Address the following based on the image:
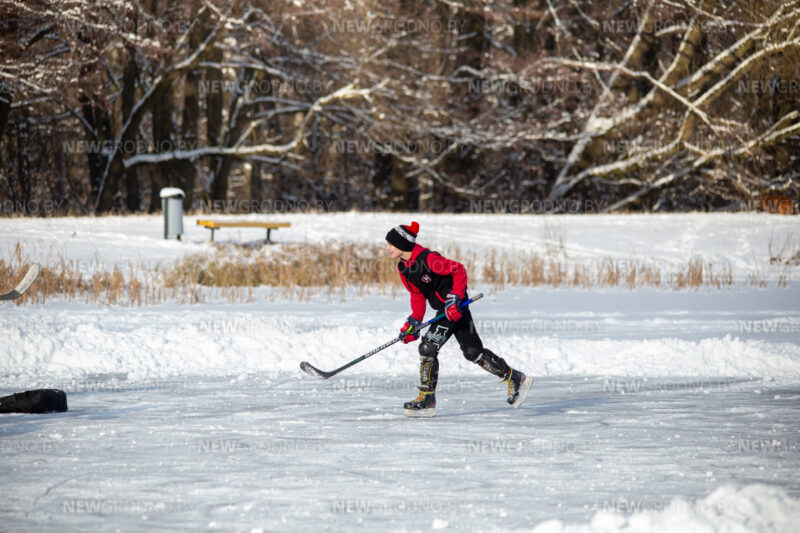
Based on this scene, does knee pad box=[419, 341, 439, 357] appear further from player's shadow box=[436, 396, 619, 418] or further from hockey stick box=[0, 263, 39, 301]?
hockey stick box=[0, 263, 39, 301]

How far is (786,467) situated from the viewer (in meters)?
5.72

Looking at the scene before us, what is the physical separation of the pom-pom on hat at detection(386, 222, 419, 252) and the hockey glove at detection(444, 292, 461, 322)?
46cm

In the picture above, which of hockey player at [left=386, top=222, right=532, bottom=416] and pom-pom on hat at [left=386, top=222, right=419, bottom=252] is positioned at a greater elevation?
pom-pom on hat at [left=386, top=222, right=419, bottom=252]

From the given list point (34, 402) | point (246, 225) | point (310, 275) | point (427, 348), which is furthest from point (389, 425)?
point (246, 225)

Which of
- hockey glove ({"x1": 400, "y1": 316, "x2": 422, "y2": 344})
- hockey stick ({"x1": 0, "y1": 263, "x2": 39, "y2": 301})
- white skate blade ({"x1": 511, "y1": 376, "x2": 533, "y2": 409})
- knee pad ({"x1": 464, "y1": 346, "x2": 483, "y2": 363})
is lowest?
white skate blade ({"x1": 511, "y1": 376, "x2": 533, "y2": 409})

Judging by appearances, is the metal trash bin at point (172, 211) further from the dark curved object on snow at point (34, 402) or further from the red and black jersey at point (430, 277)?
the red and black jersey at point (430, 277)

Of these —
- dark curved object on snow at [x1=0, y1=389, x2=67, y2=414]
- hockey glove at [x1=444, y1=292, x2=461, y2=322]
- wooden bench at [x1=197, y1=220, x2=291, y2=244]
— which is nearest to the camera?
hockey glove at [x1=444, y1=292, x2=461, y2=322]

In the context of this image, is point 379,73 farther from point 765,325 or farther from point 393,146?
point 765,325

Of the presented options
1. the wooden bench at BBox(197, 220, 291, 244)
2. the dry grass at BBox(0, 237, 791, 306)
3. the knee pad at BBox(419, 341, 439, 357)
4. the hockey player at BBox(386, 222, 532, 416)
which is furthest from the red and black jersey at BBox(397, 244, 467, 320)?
the wooden bench at BBox(197, 220, 291, 244)

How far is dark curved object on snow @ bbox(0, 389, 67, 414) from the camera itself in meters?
7.57

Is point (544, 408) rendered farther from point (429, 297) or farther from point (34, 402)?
point (34, 402)

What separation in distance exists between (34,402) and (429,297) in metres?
2.98

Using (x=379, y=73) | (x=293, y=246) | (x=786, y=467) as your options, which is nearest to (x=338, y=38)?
(x=379, y=73)

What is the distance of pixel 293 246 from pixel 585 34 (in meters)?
18.9
